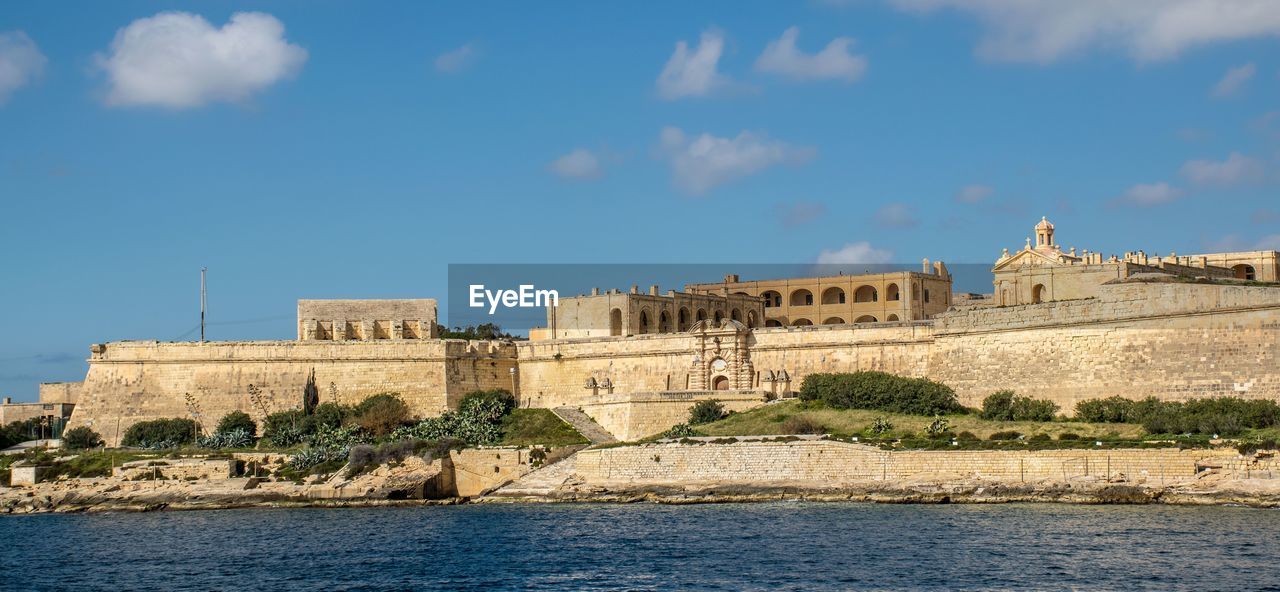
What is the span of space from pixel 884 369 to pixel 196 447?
22.6 metres

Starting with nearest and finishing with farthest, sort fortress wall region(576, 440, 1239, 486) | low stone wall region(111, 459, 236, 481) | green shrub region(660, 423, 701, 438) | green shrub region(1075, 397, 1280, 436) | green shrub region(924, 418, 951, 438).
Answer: fortress wall region(576, 440, 1239, 486) → green shrub region(1075, 397, 1280, 436) → green shrub region(924, 418, 951, 438) → green shrub region(660, 423, 701, 438) → low stone wall region(111, 459, 236, 481)

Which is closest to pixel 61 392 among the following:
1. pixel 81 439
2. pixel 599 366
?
pixel 81 439

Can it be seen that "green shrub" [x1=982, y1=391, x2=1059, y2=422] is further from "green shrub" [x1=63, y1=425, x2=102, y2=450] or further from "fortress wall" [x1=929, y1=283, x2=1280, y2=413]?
"green shrub" [x1=63, y1=425, x2=102, y2=450]

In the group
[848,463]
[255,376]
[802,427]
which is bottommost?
[848,463]

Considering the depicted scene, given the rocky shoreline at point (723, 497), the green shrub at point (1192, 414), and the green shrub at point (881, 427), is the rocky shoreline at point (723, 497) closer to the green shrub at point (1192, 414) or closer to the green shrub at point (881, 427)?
the green shrub at point (881, 427)

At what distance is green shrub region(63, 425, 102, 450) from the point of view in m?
54.8

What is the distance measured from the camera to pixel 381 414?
2112 inches

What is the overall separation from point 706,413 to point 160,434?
19.3 m

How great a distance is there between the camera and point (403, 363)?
56312 mm

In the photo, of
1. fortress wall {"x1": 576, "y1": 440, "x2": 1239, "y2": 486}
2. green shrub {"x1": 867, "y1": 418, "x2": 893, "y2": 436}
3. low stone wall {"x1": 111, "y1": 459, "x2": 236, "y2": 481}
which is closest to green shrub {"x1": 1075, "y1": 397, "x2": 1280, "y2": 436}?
fortress wall {"x1": 576, "y1": 440, "x2": 1239, "y2": 486}

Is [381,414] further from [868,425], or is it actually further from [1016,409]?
[1016,409]

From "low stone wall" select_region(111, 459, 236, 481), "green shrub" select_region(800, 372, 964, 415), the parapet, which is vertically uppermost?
the parapet

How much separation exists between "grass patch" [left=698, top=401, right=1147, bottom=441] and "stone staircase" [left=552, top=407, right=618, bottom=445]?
433 centimetres

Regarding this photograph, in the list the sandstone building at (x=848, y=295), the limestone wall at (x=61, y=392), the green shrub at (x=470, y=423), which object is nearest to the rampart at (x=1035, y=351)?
the green shrub at (x=470, y=423)
